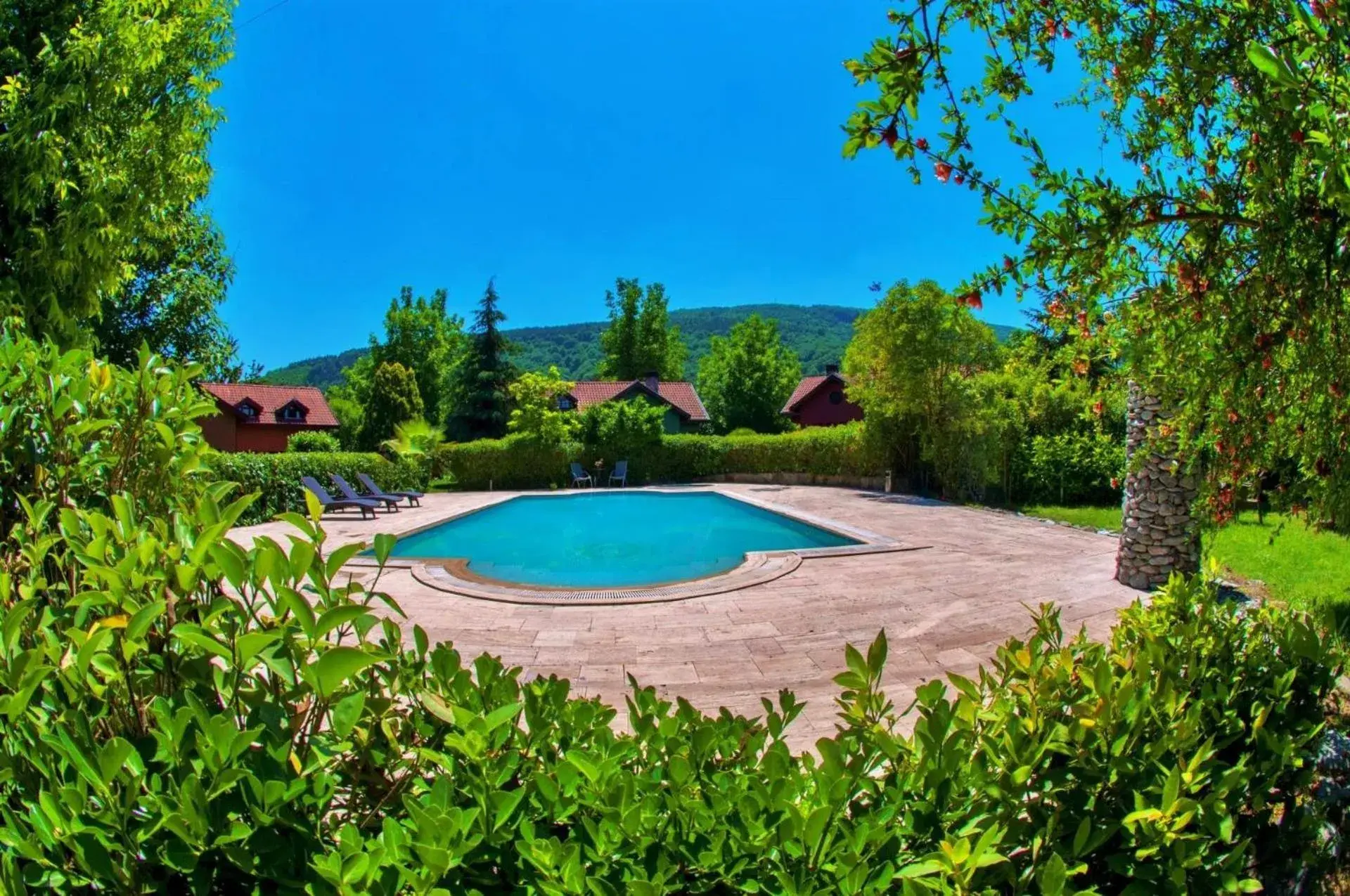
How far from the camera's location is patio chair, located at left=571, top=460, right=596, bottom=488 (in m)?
22.0

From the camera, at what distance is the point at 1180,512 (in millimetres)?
6695

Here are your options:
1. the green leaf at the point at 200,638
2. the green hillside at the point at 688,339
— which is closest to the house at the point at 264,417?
the green leaf at the point at 200,638

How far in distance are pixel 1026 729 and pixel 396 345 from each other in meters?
48.3

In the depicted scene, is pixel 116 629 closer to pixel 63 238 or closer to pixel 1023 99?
pixel 1023 99

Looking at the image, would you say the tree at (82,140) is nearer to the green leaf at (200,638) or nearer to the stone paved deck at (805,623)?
the stone paved deck at (805,623)

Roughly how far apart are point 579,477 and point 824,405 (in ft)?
81.1

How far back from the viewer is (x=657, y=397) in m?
41.2

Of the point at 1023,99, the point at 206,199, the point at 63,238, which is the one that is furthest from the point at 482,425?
the point at 1023,99

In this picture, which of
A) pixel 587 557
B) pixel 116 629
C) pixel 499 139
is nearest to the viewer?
pixel 116 629

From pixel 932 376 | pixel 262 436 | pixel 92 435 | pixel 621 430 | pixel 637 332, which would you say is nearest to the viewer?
pixel 92 435

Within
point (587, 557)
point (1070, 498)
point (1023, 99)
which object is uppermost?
point (1023, 99)

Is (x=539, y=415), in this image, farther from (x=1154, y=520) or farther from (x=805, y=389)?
(x=805, y=389)

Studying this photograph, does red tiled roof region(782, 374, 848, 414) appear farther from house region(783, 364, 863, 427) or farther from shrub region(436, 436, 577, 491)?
shrub region(436, 436, 577, 491)

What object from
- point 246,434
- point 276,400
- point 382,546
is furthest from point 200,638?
point 276,400
